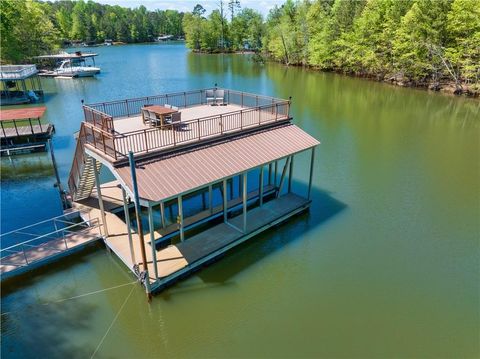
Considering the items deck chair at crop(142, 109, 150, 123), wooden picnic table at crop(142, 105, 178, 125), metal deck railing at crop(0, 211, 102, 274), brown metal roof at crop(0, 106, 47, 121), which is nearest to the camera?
metal deck railing at crop(0, 211, 102, 274)

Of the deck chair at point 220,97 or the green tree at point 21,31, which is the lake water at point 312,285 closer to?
the deck chair at point 220,97

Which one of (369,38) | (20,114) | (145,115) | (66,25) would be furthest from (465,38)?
(66,25)

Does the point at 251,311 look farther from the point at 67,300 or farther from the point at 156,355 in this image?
the point at 67,300

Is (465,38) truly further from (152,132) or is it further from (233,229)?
(152,132)

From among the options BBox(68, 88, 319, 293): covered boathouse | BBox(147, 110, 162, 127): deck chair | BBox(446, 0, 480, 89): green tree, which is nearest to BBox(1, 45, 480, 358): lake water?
BBox(68, 88, 319, 293): covered boathouse

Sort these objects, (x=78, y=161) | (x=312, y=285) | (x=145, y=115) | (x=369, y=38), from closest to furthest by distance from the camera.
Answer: (x=312, y=285) < (x=78, y=161) < (x=145, y=115) < (x=369, y=38)

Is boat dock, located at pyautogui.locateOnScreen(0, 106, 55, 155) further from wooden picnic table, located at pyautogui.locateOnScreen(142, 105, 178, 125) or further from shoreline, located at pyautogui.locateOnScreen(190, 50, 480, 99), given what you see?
shoreline, located at pyautogui.locateOnScreen(190, 50, 480, 99)
